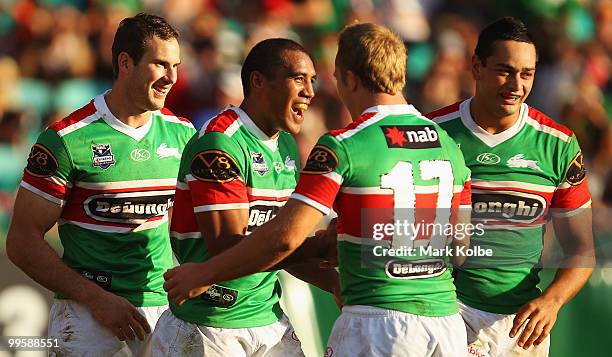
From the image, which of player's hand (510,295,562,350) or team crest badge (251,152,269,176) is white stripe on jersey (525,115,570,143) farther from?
team crest badge (251,152,269,176)

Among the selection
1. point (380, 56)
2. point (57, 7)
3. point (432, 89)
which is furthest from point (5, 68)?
point (380, 56)

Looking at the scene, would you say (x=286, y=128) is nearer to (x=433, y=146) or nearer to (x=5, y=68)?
(x=433, y=146)

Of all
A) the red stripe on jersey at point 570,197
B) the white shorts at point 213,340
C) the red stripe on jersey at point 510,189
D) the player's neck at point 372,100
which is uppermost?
the player's neck at point 372,100

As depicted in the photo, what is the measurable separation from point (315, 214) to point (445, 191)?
0.71 m

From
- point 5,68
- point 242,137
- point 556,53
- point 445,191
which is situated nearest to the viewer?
point 445,191

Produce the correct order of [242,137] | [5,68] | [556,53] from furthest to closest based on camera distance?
[556,53] → [5,68] → [242,137]

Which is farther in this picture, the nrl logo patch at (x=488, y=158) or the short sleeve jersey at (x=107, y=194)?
the nrl logo patch at (x=488, y=158)

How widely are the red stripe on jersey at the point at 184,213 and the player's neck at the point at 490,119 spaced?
74.3 inches

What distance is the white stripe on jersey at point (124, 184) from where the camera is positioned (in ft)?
20.3

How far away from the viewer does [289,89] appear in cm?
576

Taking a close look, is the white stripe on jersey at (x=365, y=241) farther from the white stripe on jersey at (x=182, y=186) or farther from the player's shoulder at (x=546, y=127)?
the player's shoulder at (x=546, y=127)

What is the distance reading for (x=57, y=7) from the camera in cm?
1295

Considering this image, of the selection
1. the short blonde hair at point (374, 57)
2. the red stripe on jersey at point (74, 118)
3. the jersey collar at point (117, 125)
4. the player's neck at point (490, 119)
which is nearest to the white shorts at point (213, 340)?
the jersey collar at point (117, 125)

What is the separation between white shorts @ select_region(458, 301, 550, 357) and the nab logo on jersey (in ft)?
4.93
